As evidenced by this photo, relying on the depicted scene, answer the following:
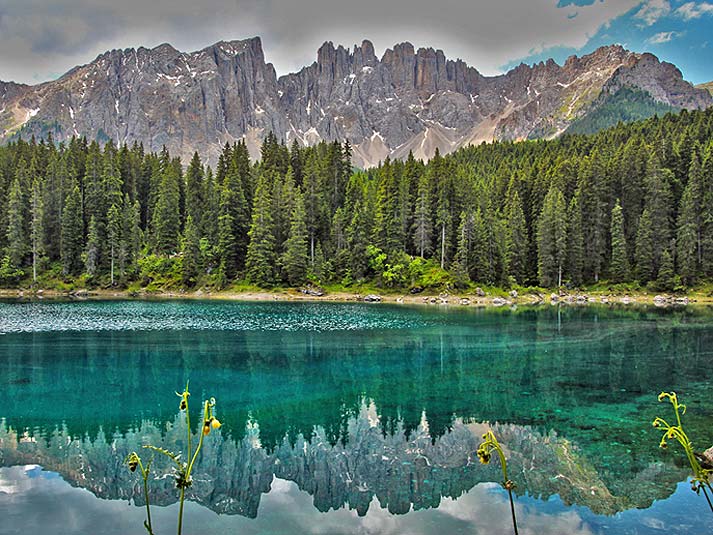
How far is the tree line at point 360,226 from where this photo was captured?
273 ft

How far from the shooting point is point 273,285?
274ft

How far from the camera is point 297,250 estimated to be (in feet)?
273

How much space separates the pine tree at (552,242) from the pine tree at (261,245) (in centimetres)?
4486

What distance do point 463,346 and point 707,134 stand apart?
9896 cm

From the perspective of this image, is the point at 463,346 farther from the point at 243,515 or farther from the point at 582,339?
the point at 243,515

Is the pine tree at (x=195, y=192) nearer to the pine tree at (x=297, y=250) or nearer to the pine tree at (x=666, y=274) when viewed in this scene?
the pine tree at (x=297, y=250)

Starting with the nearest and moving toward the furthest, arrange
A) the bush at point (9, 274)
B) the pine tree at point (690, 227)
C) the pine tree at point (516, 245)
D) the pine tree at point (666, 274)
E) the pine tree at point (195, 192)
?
the pine tree at point (690, 227), the pine tree at point (666, 274), the bush at point (9, 274), the pine tree at point (516, 245), the pine tree at point (195, 192)

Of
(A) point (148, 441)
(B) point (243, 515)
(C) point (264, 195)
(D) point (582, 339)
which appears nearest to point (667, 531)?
(B) point (243, 515)

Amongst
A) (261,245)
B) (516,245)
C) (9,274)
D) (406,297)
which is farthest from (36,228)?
(516,245)

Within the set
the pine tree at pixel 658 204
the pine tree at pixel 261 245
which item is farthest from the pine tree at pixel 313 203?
the pine tree at pixel 658 204

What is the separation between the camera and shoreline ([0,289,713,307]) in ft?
247

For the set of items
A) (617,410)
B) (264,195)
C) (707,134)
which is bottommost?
(617,410)

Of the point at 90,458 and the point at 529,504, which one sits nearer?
the point at 529,504

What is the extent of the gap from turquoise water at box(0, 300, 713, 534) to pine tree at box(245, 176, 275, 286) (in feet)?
142
